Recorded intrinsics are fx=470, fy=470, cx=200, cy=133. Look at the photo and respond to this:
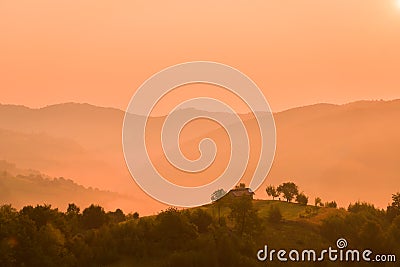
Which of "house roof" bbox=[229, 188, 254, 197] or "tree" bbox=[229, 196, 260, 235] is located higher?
"house roof" bbox=[229, 188, 254, 197]

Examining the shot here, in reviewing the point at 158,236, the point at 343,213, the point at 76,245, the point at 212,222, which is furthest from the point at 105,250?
the point at 343,213

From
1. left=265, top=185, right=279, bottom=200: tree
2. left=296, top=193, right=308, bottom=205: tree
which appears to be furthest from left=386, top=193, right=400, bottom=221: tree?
left=265, top=185, right=279, bottom=200: tree

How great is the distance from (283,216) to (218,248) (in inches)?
1851

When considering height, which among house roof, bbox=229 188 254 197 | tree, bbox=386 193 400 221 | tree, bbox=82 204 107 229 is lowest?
tree, bbox=82 204 107 229

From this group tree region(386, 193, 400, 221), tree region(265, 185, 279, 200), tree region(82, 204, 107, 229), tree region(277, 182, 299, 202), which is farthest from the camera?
tree region(265, 185, 279, 200)

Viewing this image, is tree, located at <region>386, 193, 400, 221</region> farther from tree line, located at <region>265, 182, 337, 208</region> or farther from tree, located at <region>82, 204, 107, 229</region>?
tree, located at <region>82, 204, 107, 229</region>

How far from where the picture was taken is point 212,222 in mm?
96062

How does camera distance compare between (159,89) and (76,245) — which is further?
(76,245)

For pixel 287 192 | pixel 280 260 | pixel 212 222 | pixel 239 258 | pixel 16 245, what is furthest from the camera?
pixel 287 192

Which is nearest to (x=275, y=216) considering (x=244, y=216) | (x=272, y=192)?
(x=244, y=216)

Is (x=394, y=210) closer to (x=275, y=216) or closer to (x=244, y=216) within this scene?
(x=275, y=216)

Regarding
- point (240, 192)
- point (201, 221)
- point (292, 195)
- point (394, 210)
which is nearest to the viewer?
point (201, 221)

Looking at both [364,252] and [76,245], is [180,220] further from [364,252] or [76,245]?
[364,252]

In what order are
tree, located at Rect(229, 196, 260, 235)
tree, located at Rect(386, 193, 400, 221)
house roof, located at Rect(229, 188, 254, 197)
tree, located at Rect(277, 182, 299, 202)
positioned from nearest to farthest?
tree, located at Rect(229, 196, 260, 235) → tree, located at Rect(386, 193, 400, 221) → house roof, located at Rect(229, 188, 254, 197) → tree, located at Rect(277, 182, 299, 202)
